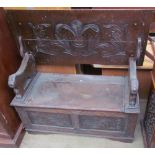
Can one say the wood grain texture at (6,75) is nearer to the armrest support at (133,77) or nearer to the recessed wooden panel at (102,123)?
the recessed wooden panel at (102,123)

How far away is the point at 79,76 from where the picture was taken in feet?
5.06

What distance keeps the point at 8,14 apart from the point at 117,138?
113 cm

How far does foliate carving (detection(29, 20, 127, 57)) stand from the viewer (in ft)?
4.17

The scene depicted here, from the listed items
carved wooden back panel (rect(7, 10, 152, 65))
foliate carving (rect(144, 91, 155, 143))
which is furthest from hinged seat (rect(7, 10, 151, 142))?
foliate carving (rect(144, 91, 155, 143))

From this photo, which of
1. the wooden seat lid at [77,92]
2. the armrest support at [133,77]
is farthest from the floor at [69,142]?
the armrest support at [133,77]

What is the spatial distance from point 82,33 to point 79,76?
0.36 m

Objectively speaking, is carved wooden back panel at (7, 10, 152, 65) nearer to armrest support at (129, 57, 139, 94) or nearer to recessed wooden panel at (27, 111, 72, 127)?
armrest support at (129, 57, 139, 94)

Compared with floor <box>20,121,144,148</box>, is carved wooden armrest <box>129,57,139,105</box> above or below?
above

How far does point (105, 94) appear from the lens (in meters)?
1.40

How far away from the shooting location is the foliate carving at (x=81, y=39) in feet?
4.17

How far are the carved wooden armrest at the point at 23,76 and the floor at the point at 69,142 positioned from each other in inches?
17.1

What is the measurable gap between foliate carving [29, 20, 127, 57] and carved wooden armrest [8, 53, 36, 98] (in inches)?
4.4

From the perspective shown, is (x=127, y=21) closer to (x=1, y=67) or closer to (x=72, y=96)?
(x=72, y=96)
